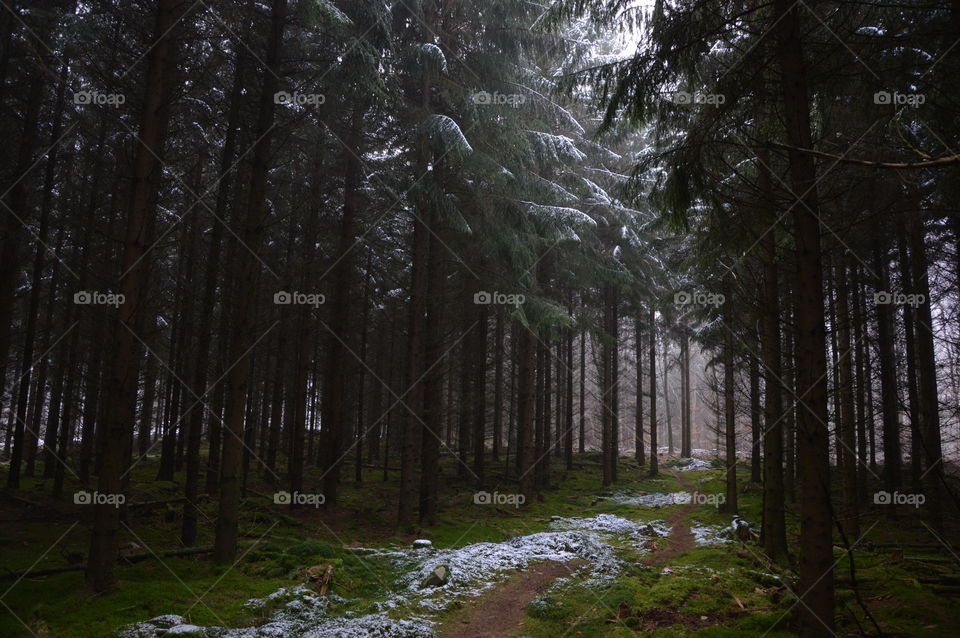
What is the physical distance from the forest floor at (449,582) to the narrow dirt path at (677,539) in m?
0.07

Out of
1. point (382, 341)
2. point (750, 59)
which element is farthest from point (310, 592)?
point (382, 341)

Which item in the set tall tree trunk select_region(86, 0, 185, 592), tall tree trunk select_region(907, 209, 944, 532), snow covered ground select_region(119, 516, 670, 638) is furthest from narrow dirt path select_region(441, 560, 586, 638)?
tall tree trunk select_region(907, 209, 944, 532)

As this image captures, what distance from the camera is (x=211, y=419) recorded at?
12109 mm

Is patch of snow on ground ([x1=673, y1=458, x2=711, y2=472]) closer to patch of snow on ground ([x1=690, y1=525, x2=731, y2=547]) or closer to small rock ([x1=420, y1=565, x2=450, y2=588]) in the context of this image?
patch of snow on ground ([x1=690, y1=525, x2=731, y2=547])

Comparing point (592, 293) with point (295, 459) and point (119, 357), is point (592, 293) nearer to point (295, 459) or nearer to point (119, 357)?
point (295, 459)

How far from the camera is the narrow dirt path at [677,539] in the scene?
34.8 ft

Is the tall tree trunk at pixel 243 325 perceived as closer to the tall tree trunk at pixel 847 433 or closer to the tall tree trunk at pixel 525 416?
the tall tree trunk at pixel 525 416

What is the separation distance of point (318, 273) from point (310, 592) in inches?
385

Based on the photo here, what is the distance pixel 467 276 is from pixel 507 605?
9.33m

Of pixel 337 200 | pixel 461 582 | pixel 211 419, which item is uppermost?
pixel 337 200

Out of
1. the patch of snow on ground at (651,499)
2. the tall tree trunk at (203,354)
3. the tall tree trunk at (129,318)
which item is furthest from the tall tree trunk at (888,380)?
the tall tree trunk at (129,318)

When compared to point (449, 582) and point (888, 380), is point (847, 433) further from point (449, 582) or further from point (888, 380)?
point (449, 582)

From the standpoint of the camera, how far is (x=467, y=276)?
15391 mm

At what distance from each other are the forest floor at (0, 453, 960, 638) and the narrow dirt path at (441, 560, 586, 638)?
34 millimetres
